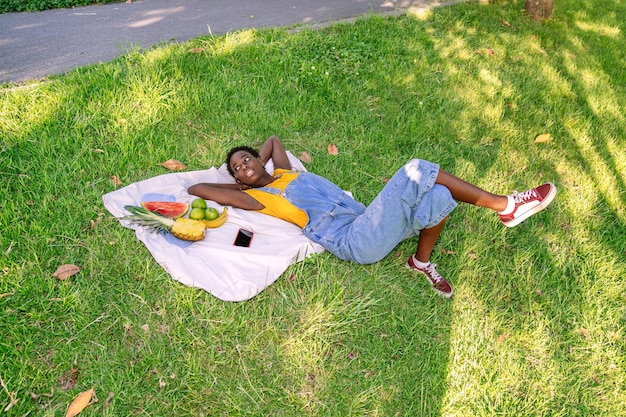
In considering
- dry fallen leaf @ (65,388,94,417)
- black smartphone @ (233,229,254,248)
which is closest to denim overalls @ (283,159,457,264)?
black smartphone @ (233,229,254,248)

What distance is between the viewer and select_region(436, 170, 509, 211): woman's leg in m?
3.11

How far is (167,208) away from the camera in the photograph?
11.5 ft

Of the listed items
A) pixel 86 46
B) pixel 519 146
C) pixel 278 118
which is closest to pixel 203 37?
pixel 86 46

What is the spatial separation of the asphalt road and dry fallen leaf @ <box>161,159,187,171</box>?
200cm

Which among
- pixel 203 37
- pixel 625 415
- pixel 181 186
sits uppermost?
pixel 203 37

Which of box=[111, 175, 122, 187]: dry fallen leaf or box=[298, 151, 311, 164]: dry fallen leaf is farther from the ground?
box=[111, 175, 122, 187]: dry fallen leaf

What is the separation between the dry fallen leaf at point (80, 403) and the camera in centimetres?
241

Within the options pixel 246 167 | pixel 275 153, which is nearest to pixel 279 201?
pixel 246 167

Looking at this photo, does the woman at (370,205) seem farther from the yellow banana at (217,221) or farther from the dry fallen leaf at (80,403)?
the dry fallen leaf at (80,403)

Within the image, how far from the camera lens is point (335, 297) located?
3094 mm

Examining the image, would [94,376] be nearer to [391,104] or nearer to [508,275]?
[508,275]

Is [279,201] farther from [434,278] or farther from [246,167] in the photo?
[434,278]

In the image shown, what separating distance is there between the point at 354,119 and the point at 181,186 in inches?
81.3

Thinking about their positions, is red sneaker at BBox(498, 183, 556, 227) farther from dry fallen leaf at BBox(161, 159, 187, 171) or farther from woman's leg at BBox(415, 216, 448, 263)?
dry fallen leaf at BBox(161, 159, 187, 171)
